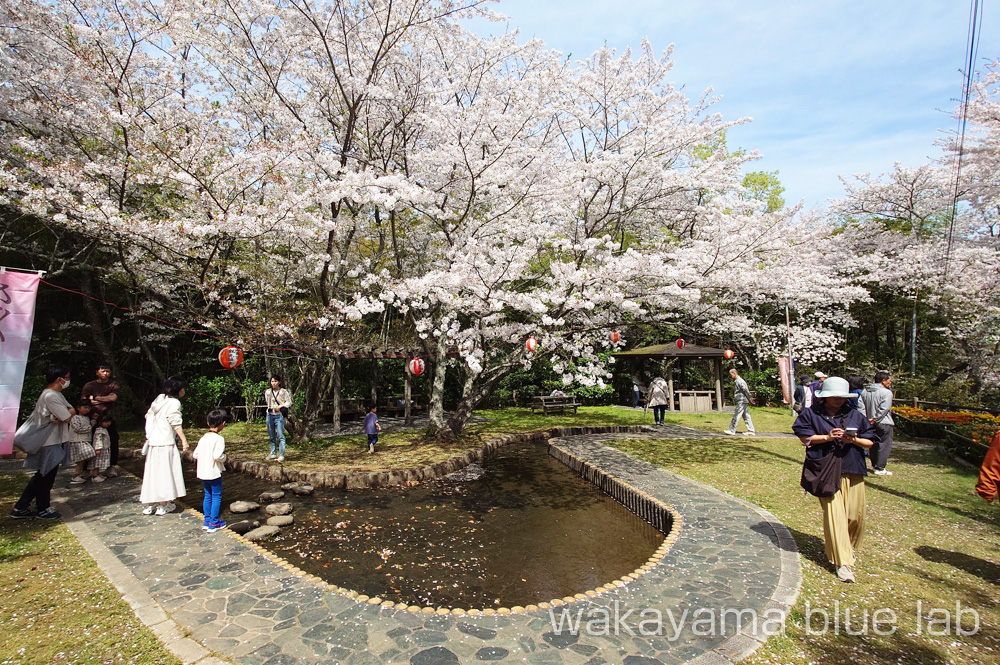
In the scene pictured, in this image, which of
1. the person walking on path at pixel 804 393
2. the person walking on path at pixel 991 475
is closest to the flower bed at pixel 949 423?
the person walking on path at pixel 804 393

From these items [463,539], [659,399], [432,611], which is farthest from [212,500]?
[659,399]

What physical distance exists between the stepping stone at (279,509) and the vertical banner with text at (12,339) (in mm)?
3203

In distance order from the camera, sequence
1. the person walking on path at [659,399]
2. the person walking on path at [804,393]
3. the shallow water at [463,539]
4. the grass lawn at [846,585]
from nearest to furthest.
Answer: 1. the grass lawn at [846,585]
2. the shallow water at [463,539]
3. the person walking on path at [804,393]
4. the person walking on path at [659,399]

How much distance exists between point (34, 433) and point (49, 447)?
10.4 inches

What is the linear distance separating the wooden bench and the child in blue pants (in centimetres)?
1306

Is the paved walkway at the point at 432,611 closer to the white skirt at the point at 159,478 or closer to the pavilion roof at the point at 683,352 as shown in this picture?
the white skirt at the point at 159,478

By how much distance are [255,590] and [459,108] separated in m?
10.2

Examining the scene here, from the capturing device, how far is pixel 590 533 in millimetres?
6836

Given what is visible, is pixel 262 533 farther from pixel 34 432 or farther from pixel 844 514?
pixel 844 514

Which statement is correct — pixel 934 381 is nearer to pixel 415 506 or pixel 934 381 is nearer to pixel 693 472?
pixel 693 472

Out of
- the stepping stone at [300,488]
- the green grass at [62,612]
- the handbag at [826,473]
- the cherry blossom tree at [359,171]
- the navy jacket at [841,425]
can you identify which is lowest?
the stepping stone at [300,488]

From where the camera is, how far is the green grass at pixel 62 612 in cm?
334

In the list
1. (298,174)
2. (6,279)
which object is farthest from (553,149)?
(6,279)

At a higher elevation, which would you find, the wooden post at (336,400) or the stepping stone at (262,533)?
the wooden post at (336,400)
